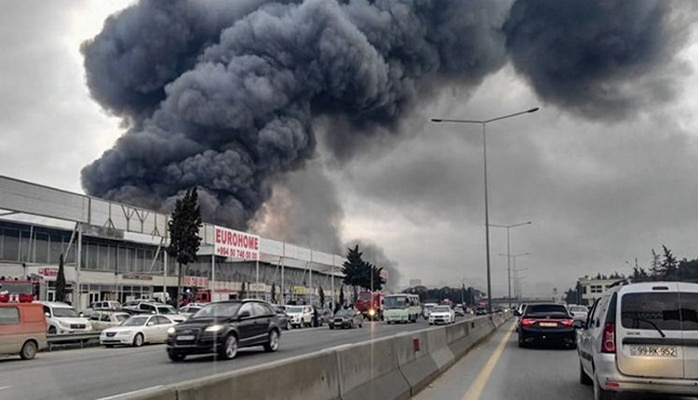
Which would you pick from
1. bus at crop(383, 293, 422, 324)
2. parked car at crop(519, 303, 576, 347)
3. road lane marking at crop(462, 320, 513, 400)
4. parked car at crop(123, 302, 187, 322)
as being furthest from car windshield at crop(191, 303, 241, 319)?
bus at crop(383, 293, 422, 324)

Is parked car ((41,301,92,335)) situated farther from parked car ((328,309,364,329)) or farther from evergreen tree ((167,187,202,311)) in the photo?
evergreen tree ((167,187,202,311))

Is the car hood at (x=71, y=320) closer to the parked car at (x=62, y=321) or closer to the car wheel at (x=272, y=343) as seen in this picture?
the parked car at (x=62, y=321)

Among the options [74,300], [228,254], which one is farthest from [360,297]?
[74,300]

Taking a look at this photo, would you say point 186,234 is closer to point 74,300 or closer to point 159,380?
point 74,300

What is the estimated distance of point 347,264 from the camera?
115938mm

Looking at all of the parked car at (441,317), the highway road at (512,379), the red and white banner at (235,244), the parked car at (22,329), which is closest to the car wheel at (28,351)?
the parked car at (22,329)

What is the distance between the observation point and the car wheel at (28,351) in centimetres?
2161

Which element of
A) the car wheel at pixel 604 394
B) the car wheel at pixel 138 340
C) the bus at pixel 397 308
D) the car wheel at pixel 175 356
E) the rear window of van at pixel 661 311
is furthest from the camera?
the bus at pixel 397 308

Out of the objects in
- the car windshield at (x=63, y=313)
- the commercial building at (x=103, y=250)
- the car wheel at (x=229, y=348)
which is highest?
the commercial building at (x=103, y=250)

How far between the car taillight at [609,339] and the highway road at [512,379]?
0.97 meters

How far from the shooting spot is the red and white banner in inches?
2781

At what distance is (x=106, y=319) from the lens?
38.2 m

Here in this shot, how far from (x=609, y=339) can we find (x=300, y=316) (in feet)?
130

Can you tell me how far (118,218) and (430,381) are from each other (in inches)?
2128
